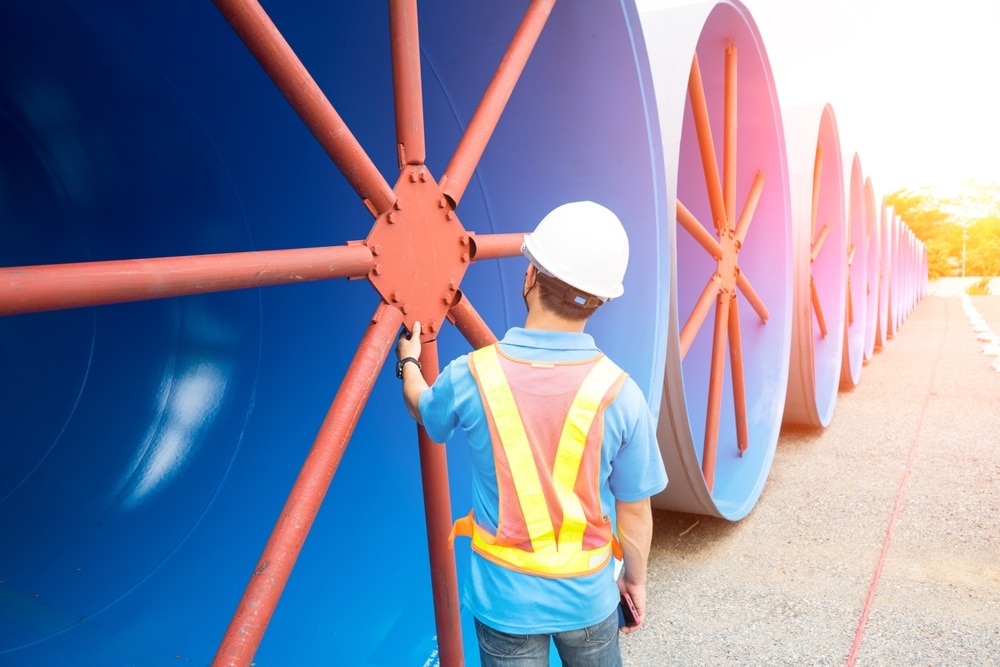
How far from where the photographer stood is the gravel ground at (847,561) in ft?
11.0

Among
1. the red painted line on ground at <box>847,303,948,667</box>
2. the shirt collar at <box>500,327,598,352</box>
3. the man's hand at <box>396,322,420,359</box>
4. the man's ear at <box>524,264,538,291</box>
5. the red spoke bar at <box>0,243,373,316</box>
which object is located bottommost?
the red painted line on ground at <box>847,303,948,667</box>

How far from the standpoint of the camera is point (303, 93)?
1824 mm

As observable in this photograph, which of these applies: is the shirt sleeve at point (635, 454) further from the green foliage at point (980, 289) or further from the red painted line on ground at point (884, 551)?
the green foliage at point (980, 289)

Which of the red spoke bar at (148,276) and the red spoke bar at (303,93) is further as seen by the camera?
the red spoke bar at (303,93)

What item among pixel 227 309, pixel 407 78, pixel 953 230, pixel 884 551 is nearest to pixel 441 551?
pixel 407 78

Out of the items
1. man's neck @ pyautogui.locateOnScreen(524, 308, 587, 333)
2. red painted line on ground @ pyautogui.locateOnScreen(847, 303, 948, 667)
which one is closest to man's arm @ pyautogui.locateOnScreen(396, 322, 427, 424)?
man's neck @ pyautogui.locateOnScreen(524, 308, 587, 333)

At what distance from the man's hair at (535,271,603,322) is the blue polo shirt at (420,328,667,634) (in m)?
0.05

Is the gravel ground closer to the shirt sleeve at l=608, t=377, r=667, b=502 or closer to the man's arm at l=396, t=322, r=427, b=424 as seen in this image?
the shirt sleeve at l=608, t=377, r=667, b=502

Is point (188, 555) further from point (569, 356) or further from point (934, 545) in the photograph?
point (934, 545)

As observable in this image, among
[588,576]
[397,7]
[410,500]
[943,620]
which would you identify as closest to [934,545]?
[943,620]

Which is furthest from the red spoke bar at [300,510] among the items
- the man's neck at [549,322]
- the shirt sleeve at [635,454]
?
the shirt sleeve at [635,454]

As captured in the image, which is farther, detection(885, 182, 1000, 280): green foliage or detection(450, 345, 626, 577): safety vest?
detection(885, 182, 1000, 280): green foliage

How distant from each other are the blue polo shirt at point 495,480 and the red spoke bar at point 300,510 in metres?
0.23

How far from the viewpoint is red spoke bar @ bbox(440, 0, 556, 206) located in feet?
7.68
